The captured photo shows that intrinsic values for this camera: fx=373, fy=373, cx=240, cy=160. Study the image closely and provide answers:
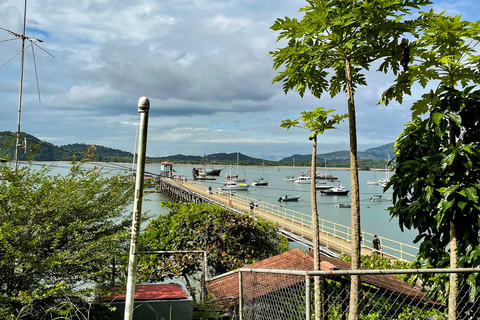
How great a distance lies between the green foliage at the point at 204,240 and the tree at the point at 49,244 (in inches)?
88.8

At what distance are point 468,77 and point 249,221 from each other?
5.52 metres

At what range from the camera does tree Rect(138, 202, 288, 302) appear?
7152 millimetres

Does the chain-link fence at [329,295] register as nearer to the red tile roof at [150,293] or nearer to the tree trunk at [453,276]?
the tree trunk at [453,276]

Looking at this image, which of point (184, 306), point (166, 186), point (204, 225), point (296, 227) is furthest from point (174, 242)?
point (166, 186)

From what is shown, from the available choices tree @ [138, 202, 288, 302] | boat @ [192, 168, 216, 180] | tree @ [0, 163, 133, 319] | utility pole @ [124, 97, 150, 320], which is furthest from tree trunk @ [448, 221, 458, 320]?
boat @ [192, 168, 216, 180]

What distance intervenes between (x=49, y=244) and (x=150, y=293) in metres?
1.47

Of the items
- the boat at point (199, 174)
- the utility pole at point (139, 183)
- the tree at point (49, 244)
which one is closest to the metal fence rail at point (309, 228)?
the tree at point (49, 244)

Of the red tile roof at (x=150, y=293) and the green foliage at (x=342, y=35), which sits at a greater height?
the green foliage at (x=342, y=35)

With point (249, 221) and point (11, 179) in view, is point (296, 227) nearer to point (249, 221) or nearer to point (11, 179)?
point (249, 221)

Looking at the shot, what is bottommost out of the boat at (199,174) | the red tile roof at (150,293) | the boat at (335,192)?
the boat at (335,192)

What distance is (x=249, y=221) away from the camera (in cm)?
851

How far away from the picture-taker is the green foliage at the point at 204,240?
7156 mm

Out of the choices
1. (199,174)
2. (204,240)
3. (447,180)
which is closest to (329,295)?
(447,180)

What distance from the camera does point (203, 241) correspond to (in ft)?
26.3
